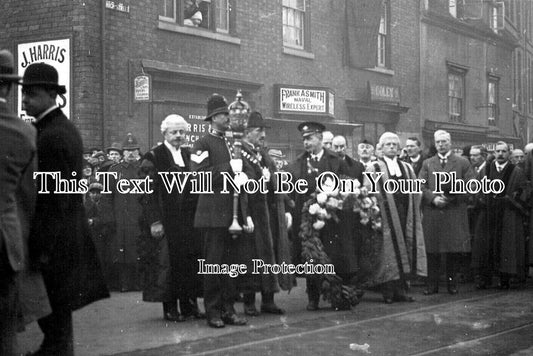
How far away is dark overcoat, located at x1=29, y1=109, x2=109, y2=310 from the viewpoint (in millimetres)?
5285

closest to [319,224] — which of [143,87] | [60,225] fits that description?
[60,225]

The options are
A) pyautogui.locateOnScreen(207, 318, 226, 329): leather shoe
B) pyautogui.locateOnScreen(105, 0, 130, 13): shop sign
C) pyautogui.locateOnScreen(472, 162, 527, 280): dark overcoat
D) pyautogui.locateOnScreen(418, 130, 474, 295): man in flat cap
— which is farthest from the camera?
pyautogui.locateOnScreen(105, 0, 130, 13): shop sign

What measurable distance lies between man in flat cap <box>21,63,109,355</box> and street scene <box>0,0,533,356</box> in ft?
0.03

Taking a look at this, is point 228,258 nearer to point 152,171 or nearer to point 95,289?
point 152,171

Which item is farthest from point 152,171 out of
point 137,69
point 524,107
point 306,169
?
point 524,107

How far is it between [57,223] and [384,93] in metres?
14.7

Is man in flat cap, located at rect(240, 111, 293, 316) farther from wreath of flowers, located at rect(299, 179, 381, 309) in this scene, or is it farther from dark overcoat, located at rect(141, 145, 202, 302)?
dark overcoat, located at rect(141, 145, 202, 302)

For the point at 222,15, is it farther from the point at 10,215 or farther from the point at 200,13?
the point at 10,215

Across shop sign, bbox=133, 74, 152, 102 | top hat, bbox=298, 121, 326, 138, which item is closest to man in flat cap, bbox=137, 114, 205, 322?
top hat, bbox=298, 121, 326, 138

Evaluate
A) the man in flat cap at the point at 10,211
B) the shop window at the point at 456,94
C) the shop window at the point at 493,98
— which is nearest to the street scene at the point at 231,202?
the man in flat cap at the point at 10,211

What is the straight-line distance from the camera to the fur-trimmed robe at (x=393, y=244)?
33.6 ft

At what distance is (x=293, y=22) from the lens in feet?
54.0

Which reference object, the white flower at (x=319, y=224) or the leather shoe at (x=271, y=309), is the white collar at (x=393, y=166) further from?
the leather shoe at (x=271, y=309)

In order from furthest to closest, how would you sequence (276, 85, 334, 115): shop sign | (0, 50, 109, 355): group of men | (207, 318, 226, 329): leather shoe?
(276, 85, 334, 115): shop sign → (207, 318, 226, 329): leather shoe → (0, 50, 109, 355): group of men
